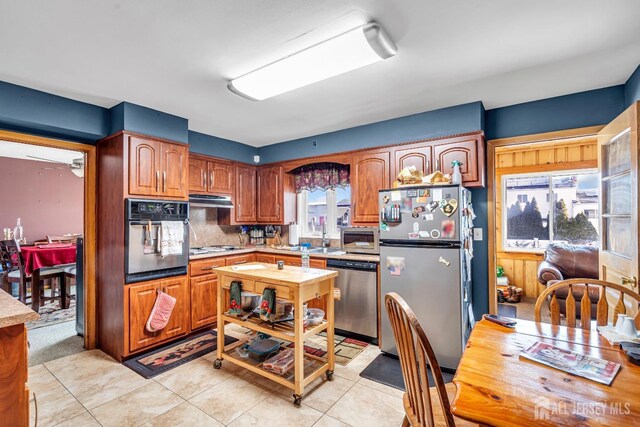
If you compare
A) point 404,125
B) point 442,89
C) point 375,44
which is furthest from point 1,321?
point 404,125

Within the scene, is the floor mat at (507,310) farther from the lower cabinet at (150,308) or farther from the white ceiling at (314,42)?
the lower cabinet at (150,308)

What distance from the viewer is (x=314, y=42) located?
1884 mm

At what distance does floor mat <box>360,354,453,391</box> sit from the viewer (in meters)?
2.46

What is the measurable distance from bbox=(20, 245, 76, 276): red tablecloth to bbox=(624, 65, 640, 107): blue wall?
6646 millimetres

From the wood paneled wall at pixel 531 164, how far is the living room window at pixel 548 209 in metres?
0.12

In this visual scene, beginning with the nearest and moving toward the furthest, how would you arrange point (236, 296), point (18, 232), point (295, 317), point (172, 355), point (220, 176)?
point (295, 317) < point (236, 296) < point (172, 355) < point (220, 176) < point (18, 232)

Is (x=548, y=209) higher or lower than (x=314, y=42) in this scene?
lower

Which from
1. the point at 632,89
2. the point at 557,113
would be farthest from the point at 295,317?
the point at 632,89

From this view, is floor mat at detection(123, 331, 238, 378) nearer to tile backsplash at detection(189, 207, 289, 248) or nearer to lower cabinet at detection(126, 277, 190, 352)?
lower cabinet at detection(126, 277, 190, 352)

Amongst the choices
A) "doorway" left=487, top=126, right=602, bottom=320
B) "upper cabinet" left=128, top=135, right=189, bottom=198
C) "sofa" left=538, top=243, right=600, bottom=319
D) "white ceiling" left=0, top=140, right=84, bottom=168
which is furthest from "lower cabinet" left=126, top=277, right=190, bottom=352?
"sofa" left=538, top=243, right=600, bottom=319

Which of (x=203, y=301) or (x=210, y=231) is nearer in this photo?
(x=203, y=301)

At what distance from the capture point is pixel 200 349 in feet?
10.1

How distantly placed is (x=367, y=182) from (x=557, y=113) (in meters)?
1.89

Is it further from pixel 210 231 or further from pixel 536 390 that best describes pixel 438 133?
pixel 210 231
